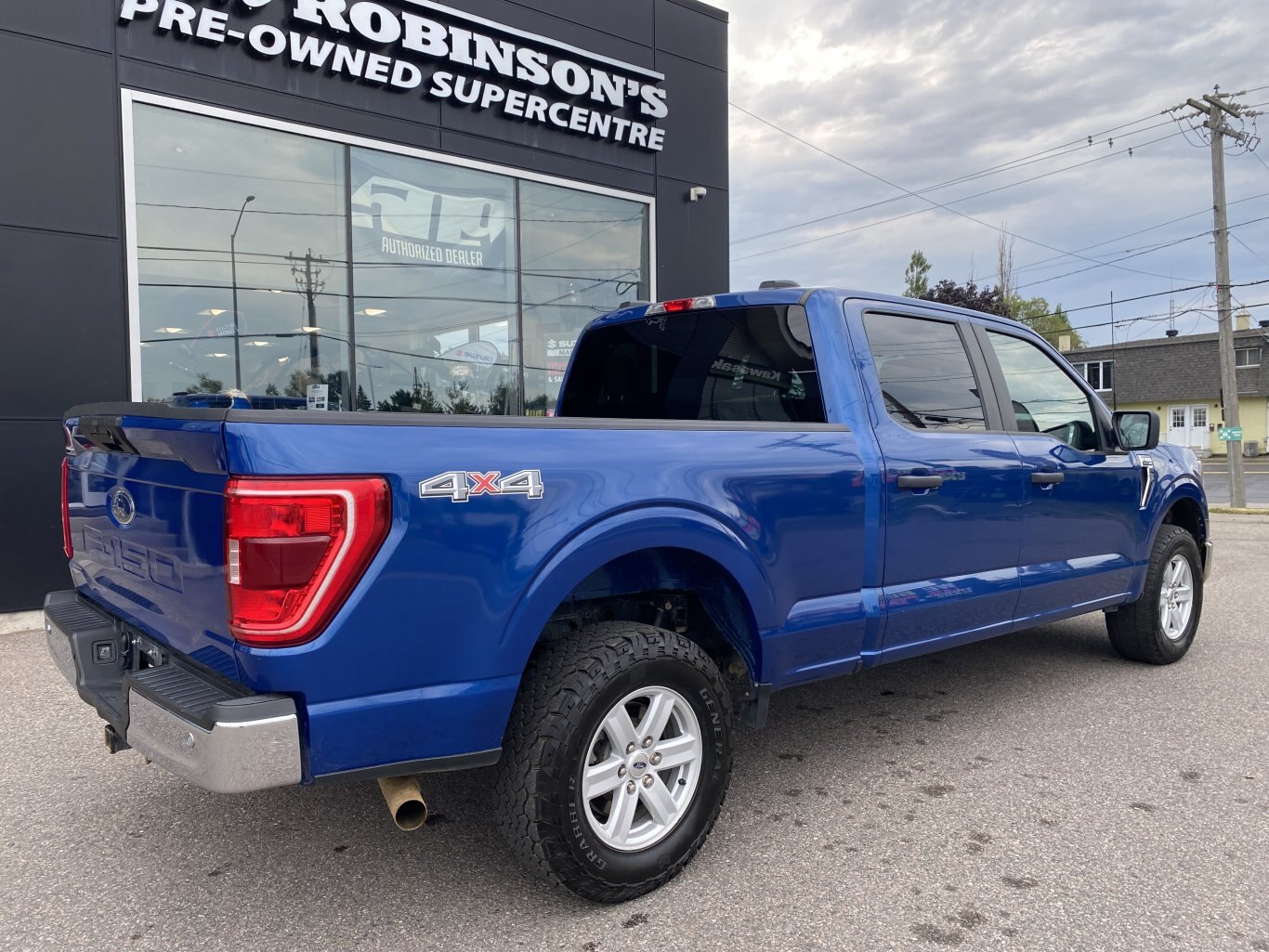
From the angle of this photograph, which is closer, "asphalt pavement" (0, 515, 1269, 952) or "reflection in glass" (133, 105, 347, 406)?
"asphalt pavement" (0, 515, 1269, 952)

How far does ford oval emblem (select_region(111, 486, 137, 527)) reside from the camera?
8.20ft

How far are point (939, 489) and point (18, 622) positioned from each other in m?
6.59

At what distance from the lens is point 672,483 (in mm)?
2658

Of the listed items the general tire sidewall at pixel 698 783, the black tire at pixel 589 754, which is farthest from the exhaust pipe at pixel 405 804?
the general tire sidewall at pixel 698 783

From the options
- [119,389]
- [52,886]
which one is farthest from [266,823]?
[119,389]

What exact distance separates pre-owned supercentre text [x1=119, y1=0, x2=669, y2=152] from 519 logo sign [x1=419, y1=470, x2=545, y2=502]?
6.76 m

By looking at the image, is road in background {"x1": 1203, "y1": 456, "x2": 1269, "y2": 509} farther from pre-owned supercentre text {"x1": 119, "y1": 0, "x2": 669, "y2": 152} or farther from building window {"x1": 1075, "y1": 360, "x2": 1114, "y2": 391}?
pre-owned supercentre text {"x1": 119, "y1": 0, "x2": 669, "y2": 152}

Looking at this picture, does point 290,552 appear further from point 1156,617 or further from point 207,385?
point 207,385

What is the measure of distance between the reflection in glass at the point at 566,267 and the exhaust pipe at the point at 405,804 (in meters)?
7.32

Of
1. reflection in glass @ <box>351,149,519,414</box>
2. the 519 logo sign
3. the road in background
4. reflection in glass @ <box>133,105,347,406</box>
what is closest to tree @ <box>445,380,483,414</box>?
reflection in glass @ <box>351,149,519,414</box>

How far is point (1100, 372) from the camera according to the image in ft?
159

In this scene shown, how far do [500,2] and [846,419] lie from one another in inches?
291

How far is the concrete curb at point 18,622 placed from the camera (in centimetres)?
633

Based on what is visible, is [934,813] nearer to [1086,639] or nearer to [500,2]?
[1086,639]
